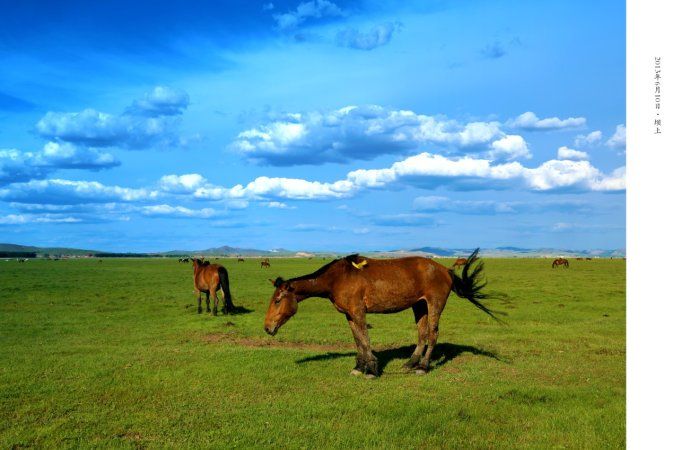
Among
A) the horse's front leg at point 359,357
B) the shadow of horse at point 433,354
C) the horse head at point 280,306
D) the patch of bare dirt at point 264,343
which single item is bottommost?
the patch of bare dirt at point 264,343

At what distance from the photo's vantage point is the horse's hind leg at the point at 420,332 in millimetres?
12320

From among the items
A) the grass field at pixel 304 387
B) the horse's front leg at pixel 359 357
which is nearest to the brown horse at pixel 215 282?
the grass field at pixel 304 387

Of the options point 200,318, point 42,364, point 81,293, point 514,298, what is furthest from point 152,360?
point 81,293

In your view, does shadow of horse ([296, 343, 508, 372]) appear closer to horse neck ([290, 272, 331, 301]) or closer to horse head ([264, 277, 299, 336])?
horse head ([264, 277, 299, 336])

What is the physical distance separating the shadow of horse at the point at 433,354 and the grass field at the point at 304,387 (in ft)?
0.18

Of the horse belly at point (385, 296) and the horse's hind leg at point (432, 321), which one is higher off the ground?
the horse belly at point (385, 296)

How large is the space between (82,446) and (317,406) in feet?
11.8

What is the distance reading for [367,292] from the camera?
11.8m

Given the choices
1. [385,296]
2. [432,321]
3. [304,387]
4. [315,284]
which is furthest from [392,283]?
[304,387]

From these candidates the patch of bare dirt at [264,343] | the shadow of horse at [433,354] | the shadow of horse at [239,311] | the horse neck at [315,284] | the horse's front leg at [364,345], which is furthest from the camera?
the shadow of horse at [239,311]

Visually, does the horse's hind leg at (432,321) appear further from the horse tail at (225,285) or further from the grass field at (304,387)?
the horse tail at (225,285)

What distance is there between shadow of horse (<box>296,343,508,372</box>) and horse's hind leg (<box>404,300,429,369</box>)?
1.94 feet

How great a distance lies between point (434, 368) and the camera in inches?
493
